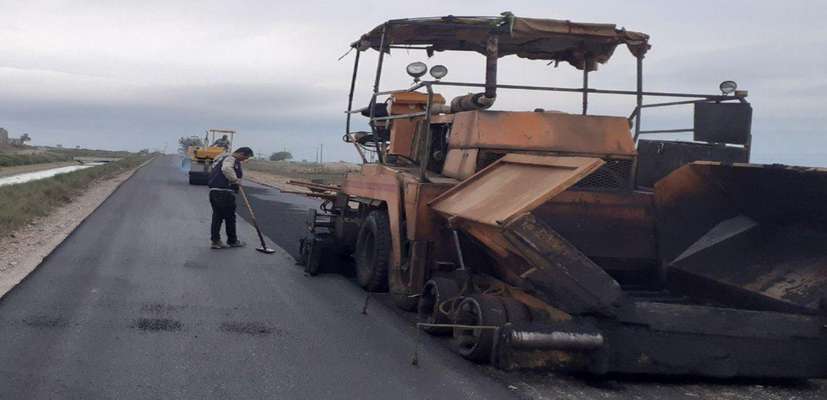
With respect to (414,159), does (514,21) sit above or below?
above

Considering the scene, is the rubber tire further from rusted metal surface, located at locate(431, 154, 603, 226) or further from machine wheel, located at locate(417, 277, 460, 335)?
rusted metal surface, located at locate(431, 154, 603, 226)

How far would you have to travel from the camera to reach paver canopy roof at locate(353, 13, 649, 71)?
777 centimetres

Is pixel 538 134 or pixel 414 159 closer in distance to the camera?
pixel 538 134

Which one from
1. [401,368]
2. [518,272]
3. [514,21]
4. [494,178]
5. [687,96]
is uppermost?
[514,21]

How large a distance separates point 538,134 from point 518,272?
1.59 m

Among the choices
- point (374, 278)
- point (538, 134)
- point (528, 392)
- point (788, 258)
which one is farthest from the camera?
point (374, 278)

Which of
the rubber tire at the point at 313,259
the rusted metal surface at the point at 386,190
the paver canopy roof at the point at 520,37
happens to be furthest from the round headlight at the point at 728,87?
the rubber tire at the point at 313,259

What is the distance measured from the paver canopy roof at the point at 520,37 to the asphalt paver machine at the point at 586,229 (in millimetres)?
22

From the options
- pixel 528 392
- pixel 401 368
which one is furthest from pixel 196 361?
pixel 528 392

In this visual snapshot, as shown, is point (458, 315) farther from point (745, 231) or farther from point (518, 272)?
point (745, 231)

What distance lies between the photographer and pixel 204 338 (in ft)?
21.3

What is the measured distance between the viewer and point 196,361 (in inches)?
228

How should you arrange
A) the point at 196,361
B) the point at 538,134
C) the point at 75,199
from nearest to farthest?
the point at 196,361, the point at 538,134, the point at 75,199

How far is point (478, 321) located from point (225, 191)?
289 inches
